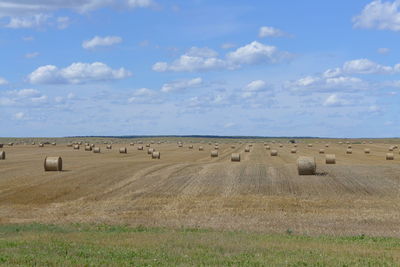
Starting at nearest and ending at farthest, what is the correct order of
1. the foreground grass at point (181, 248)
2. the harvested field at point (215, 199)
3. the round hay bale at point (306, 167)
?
1. the foreground grass at point (181, 248)
2. the harvested field at point (215, 199)
3. the round hay bale at point (306, 167)

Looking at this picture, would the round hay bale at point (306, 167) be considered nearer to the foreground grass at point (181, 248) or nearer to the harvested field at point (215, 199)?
the harvested field at point (215, 199)

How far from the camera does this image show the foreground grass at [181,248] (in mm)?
14914

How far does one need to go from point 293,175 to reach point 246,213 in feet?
57.2

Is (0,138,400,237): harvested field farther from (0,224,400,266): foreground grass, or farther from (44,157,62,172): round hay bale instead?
(0,224,400,266): foreground grass

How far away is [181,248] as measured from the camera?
55.6 feet

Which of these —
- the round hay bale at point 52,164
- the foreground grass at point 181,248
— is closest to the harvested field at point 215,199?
the round hay bale at point 52,164

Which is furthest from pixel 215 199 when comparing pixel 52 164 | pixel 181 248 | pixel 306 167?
pixel 52 164

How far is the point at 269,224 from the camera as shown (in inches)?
938

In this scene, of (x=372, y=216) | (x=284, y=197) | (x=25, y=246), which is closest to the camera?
(x=25, y=246)

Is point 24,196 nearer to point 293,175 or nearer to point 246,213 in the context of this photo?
point 246,213

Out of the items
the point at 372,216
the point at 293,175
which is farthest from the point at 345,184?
the point at 372,216

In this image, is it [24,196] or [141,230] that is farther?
[24,196]

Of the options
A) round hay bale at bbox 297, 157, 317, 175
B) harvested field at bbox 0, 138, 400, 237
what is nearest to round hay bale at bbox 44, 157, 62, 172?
harvested field at bbox 0, 138, 400, 237

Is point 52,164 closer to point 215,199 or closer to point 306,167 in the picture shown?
point 306,167
